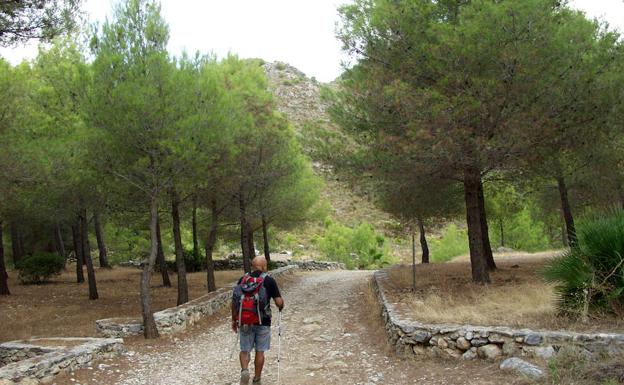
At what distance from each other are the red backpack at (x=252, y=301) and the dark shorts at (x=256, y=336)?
13cm

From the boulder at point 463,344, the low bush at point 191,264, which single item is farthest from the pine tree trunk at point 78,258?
the boulder at point 463,344

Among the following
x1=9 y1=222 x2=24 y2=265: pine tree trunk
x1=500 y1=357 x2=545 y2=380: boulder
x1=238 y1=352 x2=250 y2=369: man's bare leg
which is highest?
x1=9 y1=222 x2=24 y2=265: pine tree trunk

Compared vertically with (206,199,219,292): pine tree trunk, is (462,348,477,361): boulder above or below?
below

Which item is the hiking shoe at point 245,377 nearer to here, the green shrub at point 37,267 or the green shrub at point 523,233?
the green shrub at point 37,267

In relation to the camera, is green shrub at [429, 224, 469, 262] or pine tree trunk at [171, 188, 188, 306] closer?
pine tree trunk at [171, 188, 188, 306]

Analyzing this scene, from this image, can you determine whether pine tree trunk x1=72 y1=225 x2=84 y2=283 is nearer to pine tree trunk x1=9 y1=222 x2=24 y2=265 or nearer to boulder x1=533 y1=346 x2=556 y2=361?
pine tree trunk x1=9 y1=222 x2=24 y2=265

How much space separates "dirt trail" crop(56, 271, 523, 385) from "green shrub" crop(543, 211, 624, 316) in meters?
1.74

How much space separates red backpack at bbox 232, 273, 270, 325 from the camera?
6.27m

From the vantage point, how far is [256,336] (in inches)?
253

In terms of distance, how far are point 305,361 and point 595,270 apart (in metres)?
4.58

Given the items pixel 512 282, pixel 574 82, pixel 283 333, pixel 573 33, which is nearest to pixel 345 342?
pixel 283 333

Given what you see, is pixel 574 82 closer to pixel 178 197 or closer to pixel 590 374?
pixel 590 374

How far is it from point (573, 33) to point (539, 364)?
7.77 meters

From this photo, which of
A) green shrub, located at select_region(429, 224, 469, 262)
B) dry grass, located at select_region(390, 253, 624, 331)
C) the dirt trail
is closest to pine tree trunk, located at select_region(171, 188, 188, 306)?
the dirt trail
